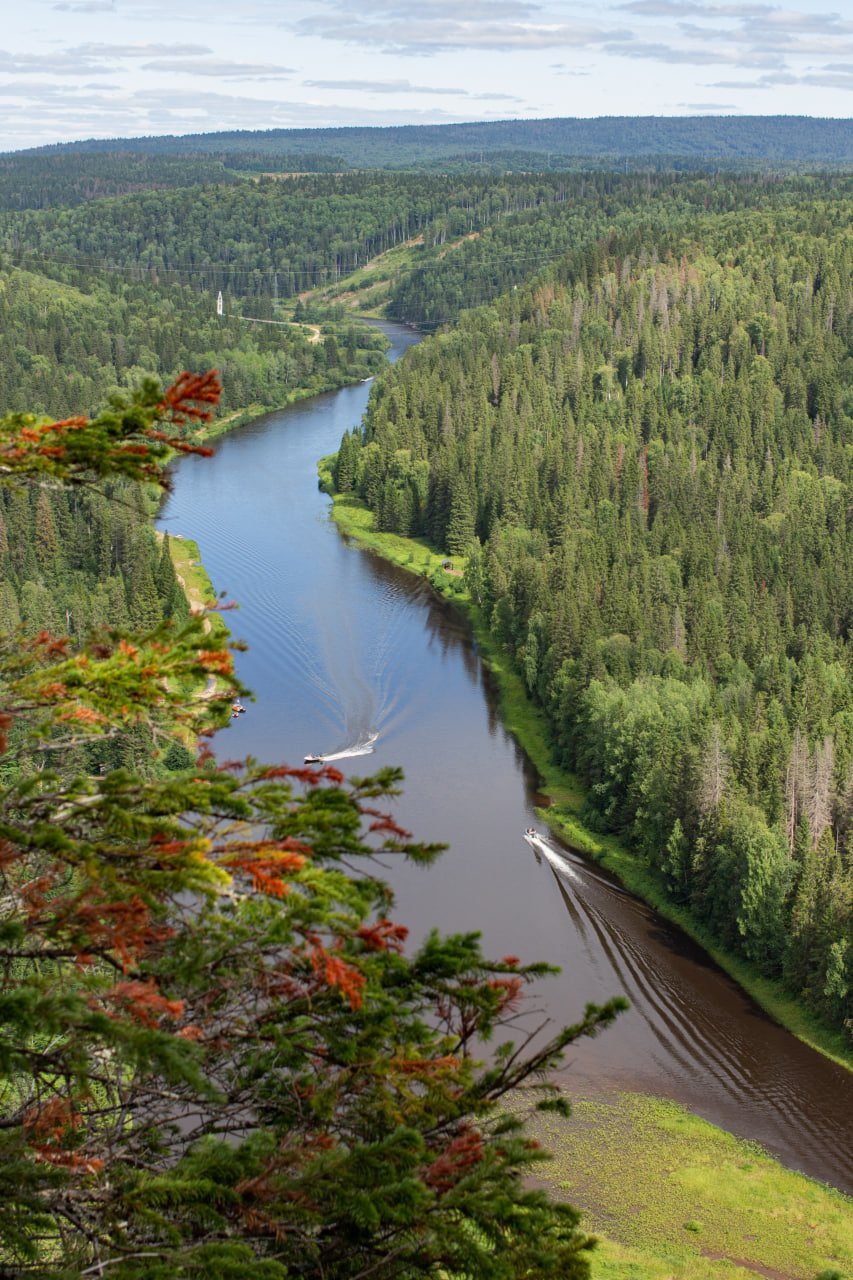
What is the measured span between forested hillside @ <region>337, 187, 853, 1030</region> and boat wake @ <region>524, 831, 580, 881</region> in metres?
3.23

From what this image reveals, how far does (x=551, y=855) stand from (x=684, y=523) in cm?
4780

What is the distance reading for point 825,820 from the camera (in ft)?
183

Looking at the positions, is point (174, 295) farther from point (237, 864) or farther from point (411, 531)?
point (237, 864)

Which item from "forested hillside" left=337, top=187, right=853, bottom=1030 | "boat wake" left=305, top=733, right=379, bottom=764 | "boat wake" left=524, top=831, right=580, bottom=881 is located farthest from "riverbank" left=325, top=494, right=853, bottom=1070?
"boat wake" left=305, top=733, right=379, bottom=764

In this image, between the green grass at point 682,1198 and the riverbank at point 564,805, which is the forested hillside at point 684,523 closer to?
the riverbank at point 564,805

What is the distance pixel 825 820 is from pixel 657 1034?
36.4 ft

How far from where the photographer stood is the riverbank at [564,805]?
2007 inches

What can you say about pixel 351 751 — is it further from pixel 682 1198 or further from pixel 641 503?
pixel 641 503

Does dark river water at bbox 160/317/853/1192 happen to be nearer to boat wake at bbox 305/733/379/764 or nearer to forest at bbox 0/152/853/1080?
boat wake at bbox 305/733/379/764

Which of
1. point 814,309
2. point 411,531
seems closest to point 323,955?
point 411,531

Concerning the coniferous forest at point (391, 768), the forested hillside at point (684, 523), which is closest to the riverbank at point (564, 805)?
the coniferous forest at point (391, 768)

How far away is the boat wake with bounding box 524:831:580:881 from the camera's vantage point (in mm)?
60062

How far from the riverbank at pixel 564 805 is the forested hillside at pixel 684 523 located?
2.19ft

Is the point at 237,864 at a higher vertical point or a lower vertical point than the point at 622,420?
higher
